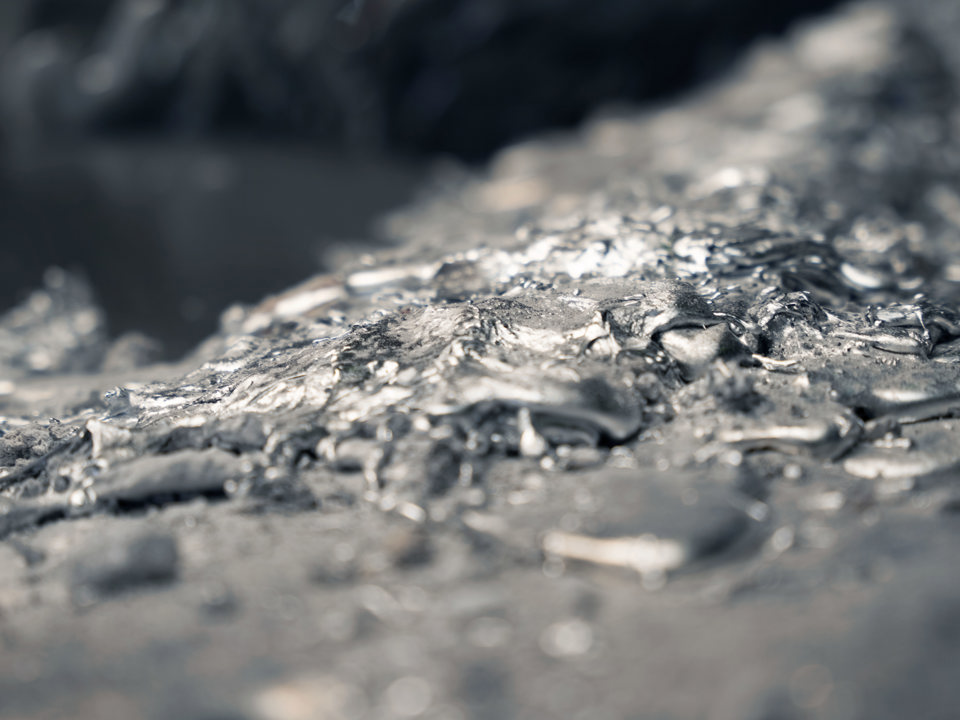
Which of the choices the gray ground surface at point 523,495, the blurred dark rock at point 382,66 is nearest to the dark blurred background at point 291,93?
the blurred dark rock at point 382,66

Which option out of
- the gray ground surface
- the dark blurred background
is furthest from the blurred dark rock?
the gray ground surface

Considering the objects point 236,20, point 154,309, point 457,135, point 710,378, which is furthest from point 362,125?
point 710,378

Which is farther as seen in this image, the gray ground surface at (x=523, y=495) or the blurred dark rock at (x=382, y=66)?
the blurred dark rock at (x=382, y=66)

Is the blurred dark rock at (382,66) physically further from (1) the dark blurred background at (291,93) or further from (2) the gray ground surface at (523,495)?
(2) the gray ground surface at (523,495)

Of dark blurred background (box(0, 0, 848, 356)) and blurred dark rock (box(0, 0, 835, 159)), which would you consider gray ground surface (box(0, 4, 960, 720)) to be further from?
blurred dark rock (box(0, 0, 835, 159))

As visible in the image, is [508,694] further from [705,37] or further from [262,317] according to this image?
[705,37]

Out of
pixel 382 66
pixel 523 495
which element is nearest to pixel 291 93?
pixel 382 66
